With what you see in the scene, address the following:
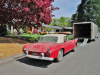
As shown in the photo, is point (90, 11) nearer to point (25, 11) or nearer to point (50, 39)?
point (25, 11)

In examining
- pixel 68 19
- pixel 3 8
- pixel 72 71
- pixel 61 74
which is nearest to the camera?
pixel 61 74

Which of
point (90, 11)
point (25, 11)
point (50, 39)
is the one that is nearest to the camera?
point (50, 39)

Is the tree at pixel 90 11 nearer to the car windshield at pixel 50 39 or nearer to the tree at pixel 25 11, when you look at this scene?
the tree at pixel 25 11

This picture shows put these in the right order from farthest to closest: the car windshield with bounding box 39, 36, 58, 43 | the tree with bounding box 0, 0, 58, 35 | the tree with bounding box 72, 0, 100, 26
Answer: the tree with bounding box 72, 0, 100, 26
the tree with bounding box 0, 0, 58, 35
the car windshield with bounding box 39, 36, 58, 43

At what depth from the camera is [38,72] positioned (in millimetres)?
4055

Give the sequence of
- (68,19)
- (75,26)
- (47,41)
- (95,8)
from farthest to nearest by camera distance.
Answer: (68,19) < (95,8) < (75,26) < (47,41)

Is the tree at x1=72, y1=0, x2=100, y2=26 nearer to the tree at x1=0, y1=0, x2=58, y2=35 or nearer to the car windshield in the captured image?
the tree at x1=0, y1=0, x2=58, y2=35

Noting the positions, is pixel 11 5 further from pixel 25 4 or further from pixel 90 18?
pixel 90 18

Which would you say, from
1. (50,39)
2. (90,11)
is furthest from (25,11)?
(90,11)

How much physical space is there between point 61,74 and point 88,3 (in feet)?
163

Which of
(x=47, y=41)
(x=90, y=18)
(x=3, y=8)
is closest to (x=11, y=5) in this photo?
(x=3, y=8)

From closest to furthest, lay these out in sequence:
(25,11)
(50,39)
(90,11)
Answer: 1. (50,39)
2. (25,11)
3. (90,11)

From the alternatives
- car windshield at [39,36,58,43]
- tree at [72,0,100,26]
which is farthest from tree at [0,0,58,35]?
tree at [72,0,100,26]

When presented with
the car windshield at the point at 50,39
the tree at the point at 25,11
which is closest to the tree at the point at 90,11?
the tree at the point at 25,11
